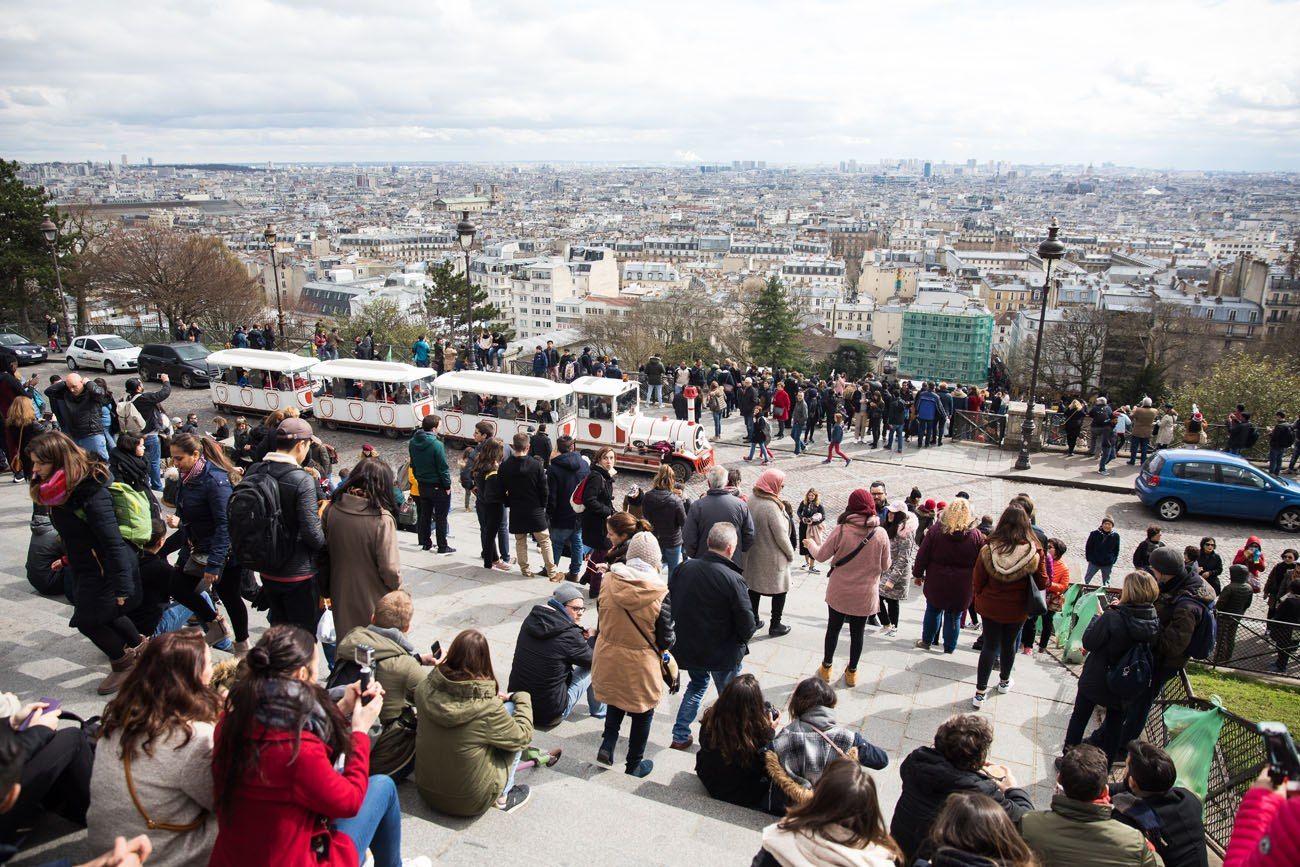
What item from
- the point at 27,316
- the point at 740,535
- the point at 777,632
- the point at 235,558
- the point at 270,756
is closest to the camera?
the point at 270,756

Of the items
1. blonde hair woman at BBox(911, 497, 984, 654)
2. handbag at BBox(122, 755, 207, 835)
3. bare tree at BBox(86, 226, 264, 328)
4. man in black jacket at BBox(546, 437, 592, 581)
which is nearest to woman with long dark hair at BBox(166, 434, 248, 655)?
handbag at BBox(122, 755, 207, 835)

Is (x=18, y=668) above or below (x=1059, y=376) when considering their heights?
above

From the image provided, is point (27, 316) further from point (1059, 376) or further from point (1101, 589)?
point (1059, 376)

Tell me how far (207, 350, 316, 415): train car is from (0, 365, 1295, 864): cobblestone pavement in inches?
351

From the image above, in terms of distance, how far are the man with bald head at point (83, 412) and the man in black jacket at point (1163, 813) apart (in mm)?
10401

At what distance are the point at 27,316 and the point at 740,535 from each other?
112 feet

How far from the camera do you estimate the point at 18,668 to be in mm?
6148

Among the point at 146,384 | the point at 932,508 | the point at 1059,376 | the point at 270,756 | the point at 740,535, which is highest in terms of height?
the point at 270,756

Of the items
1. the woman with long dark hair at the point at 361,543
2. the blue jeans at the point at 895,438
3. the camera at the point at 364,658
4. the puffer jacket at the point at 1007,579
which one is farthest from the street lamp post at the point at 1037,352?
the camera at the point at 364,658

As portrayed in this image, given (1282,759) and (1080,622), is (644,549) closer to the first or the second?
(1282,759)

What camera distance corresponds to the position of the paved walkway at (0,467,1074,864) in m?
4.27

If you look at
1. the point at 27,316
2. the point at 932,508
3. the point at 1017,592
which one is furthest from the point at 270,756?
the point at 27,316

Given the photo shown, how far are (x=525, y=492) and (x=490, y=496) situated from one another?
0.50 m

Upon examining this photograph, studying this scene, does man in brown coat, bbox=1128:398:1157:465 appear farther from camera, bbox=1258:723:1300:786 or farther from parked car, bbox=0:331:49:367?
parked car, bbox=0:331:49:367
